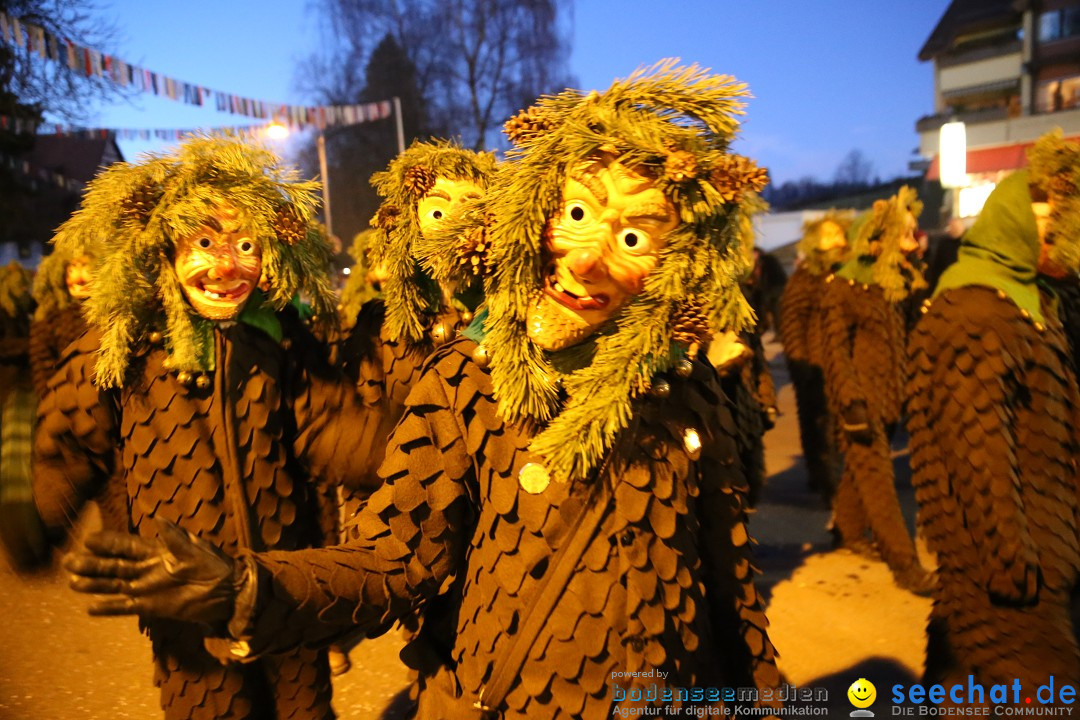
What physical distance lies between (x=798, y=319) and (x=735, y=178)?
183 inches

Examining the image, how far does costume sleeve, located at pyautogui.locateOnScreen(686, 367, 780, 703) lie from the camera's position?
1761 mm

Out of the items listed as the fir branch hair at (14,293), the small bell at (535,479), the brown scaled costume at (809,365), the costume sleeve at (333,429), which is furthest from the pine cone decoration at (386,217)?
the fir branch hair at (14,293)

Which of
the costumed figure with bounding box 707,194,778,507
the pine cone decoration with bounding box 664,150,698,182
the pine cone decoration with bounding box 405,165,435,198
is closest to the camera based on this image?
the pine cone decoration with bounding box 664,150,698,182

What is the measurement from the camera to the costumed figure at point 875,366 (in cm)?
475

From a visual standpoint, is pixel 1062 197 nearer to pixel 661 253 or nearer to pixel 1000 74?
pixel 661 253

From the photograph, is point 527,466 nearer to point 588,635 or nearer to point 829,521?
point 588,635

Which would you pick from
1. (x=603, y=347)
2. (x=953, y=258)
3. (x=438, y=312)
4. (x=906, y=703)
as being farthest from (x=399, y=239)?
(x=953, y=258)

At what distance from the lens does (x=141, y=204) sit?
2.53m

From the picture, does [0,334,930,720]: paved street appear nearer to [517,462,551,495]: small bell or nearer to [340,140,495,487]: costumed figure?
[340,140,495,487]: costumed figure

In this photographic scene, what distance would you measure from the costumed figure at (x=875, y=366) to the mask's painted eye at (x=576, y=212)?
143 inches

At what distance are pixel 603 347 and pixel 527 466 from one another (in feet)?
0.92

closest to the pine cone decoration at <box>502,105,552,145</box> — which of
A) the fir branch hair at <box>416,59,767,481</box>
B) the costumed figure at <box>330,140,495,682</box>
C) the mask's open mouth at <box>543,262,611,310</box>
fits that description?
the fir branch hair at <box>416,59,767,481</box>

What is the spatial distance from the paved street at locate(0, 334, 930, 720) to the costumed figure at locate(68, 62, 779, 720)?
2363 millimetres

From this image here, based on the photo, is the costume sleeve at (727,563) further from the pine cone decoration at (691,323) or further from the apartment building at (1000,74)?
the apartment building at (1000,74)
